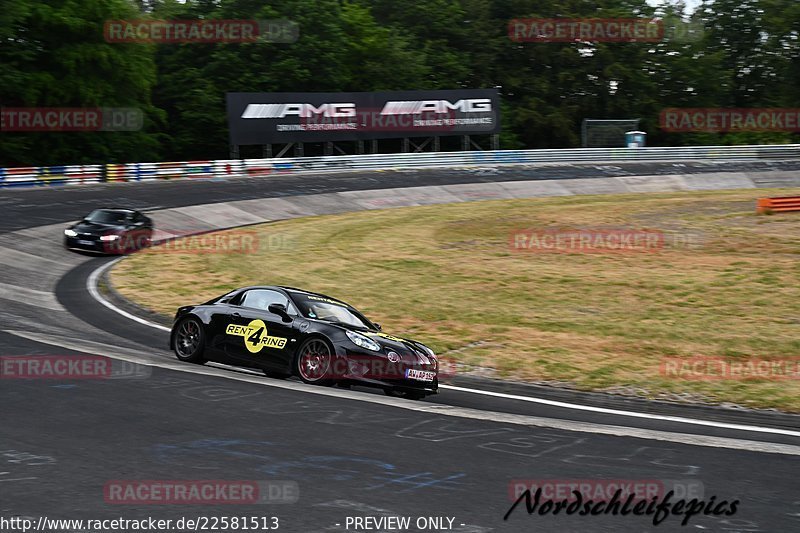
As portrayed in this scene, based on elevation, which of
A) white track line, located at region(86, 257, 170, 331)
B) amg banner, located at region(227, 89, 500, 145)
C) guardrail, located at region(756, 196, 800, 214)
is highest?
amg banner, located at region(227, 89, 500, 145)

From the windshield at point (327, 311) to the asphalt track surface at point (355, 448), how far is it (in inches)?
42.3

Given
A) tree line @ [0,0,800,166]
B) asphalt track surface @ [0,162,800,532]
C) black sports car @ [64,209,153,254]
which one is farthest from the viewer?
tree line @ [0,0,800,166]

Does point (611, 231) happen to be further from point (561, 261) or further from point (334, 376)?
point (334, 376)

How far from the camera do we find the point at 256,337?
482 inches

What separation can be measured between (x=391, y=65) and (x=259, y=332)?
57.8m

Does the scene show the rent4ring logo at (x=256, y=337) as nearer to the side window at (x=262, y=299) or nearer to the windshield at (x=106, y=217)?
the side window at (x=262, y=299)

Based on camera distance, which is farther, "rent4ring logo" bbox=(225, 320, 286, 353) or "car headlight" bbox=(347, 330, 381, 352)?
"rent4ring logo" bbox=(225, 320, 286, 353)

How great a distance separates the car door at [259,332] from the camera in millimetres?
11891

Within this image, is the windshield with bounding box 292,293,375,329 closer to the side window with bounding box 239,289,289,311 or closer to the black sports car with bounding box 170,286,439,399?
the black sports car with bounding box 170,286,439,399

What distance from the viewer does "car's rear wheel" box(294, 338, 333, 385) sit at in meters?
11.4

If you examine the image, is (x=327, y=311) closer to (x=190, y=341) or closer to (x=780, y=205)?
(x=190, y=341)

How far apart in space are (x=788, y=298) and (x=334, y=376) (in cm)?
1254

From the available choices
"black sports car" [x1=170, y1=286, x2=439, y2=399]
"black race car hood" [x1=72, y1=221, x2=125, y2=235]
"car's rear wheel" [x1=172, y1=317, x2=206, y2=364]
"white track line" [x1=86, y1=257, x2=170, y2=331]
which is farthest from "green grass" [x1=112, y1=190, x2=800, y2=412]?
"car's rear wheel" [x1=172, y1=317, x2=206, y2=364]

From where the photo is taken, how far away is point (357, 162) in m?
51.7
